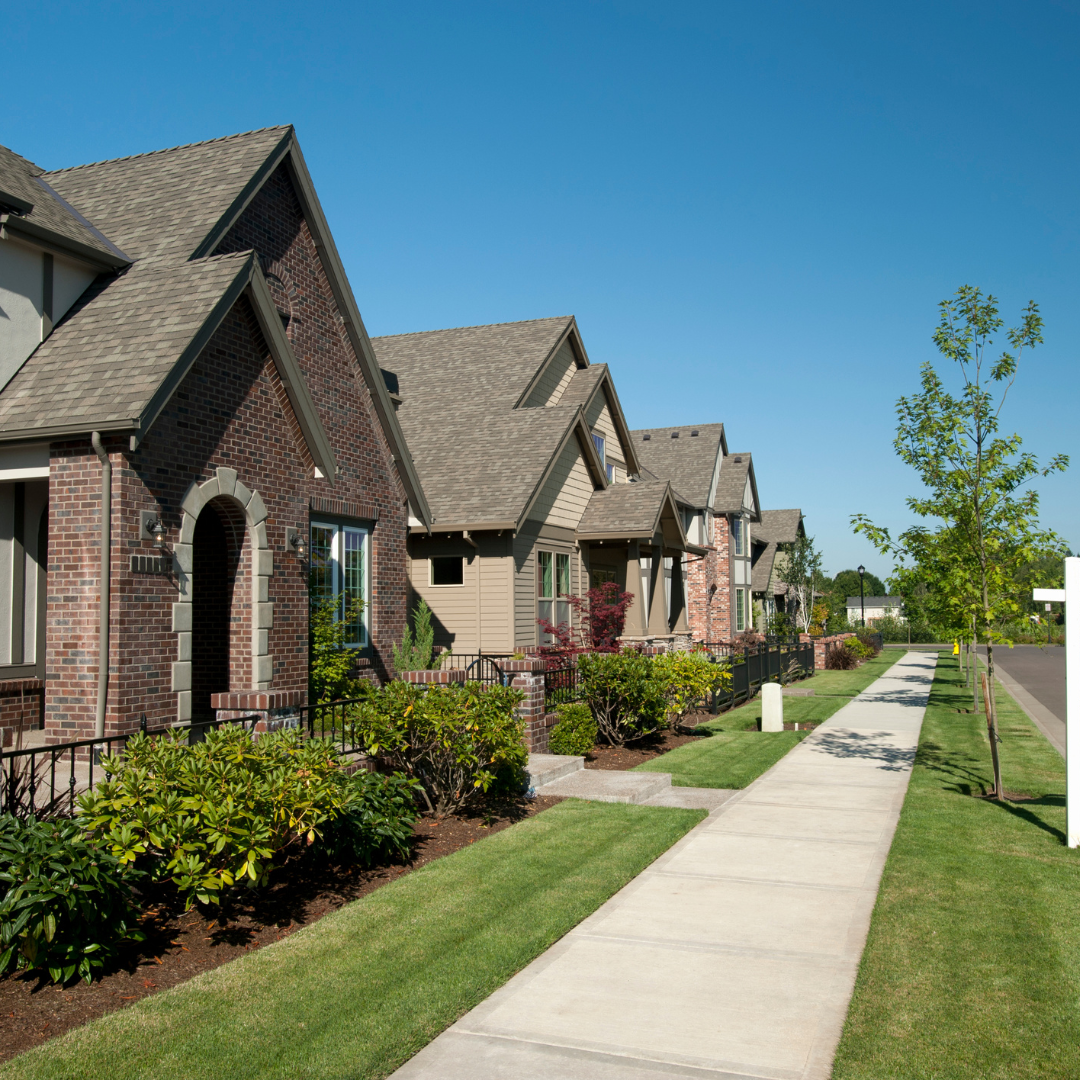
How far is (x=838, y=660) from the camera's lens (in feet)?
118

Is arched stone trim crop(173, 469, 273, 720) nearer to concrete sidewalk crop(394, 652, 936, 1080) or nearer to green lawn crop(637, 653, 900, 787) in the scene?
concrete sidewalk crop(394, 652, 936, 1080)

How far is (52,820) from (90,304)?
718 cm

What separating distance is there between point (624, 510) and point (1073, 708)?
44.5ft

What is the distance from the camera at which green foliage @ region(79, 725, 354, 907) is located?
19.7 ft

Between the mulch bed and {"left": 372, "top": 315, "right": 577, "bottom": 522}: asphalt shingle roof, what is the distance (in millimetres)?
9481

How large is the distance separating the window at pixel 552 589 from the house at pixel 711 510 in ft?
40.9

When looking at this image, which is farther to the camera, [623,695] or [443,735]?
[623,695]

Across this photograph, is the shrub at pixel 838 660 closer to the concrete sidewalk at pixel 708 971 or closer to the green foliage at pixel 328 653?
the green foliage at pixel 328 653

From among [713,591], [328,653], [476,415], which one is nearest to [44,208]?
[328,653]

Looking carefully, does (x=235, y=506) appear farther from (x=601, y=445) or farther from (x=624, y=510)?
(x=601, y=445)

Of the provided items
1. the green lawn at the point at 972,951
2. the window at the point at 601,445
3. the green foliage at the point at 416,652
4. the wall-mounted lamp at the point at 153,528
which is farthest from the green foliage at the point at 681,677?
the window at the point at 601,445

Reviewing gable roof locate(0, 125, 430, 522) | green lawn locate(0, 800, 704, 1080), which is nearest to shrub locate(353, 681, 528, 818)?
green lawn locate(0, 800, 704, 1080)

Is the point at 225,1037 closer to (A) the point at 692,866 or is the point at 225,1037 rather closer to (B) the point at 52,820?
(B) the point at 52,820

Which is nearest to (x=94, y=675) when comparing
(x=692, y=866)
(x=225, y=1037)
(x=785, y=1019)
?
(x=225, y=1037)
